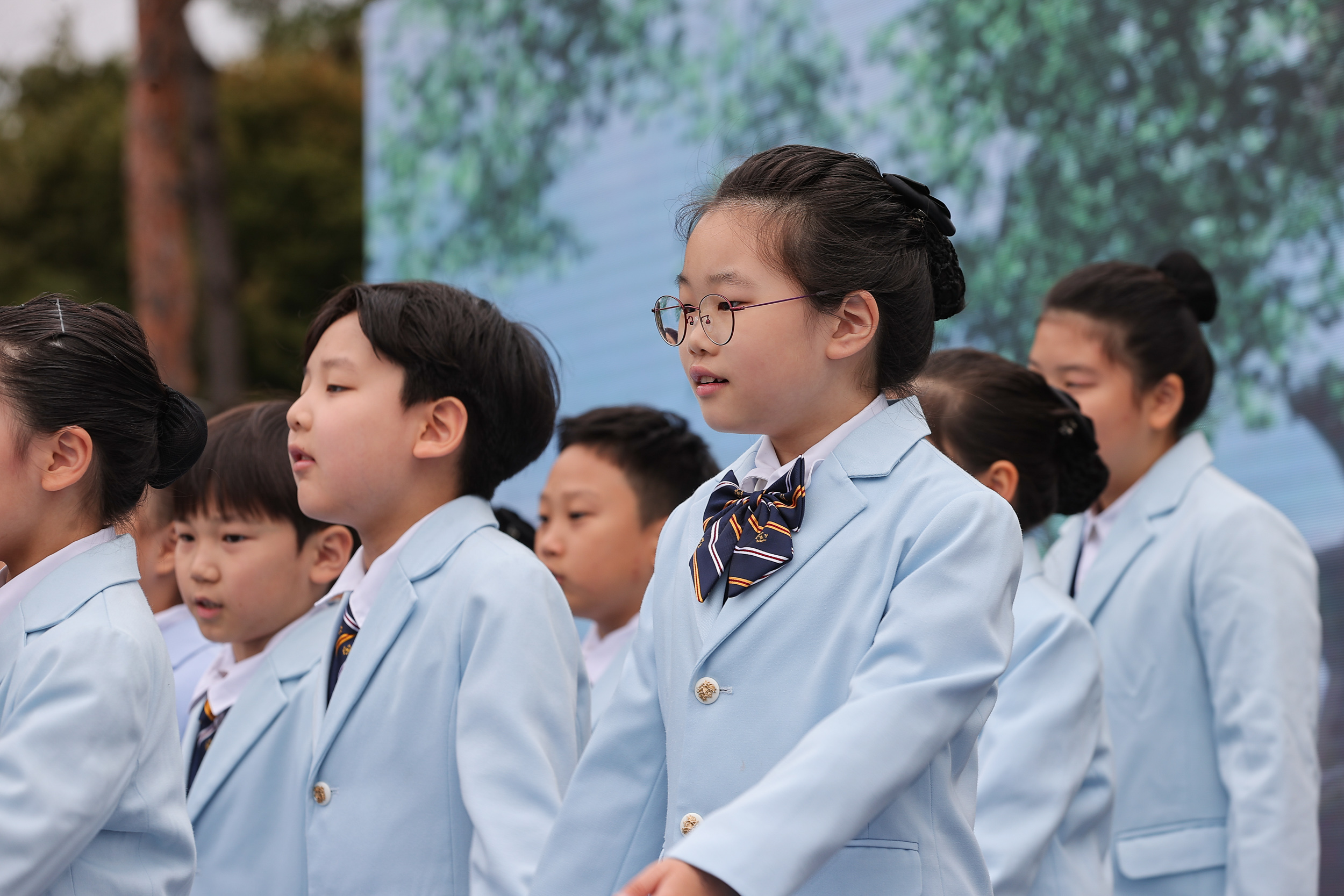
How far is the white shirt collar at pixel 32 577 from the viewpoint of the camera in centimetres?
215

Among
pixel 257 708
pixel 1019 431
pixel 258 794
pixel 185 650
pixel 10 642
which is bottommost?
pixel 185 650

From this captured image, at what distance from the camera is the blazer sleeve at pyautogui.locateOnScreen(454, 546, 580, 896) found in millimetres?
2301

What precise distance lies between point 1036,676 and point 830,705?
0.98 m

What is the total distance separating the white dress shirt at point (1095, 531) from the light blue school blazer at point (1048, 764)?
68 cm

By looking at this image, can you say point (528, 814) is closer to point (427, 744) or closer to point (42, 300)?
point (427, 744)

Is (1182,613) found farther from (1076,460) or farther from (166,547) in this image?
(166,547)

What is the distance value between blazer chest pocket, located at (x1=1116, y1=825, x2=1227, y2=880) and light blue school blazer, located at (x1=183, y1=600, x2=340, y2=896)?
1803mm

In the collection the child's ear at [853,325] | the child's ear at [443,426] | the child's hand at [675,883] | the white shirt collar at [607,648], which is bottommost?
the white shirt collar at [607,648]

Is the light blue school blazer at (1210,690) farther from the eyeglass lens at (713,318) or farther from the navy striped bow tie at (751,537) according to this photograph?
the eyeglass lens at (713,318)

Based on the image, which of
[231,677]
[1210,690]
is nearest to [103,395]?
[231,677]

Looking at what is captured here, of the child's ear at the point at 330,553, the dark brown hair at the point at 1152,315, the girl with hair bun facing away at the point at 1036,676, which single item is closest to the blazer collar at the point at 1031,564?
the girl with hair bun facing away at the point at 1036,676

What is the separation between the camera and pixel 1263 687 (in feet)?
9.65

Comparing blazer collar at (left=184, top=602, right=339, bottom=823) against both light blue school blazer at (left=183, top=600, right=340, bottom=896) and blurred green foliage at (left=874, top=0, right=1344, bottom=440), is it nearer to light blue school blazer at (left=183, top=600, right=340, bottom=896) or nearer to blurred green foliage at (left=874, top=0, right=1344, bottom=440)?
light blue school blazer at (left=183, top=600, right=340, bottom=896)

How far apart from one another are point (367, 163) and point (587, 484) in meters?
4.20
